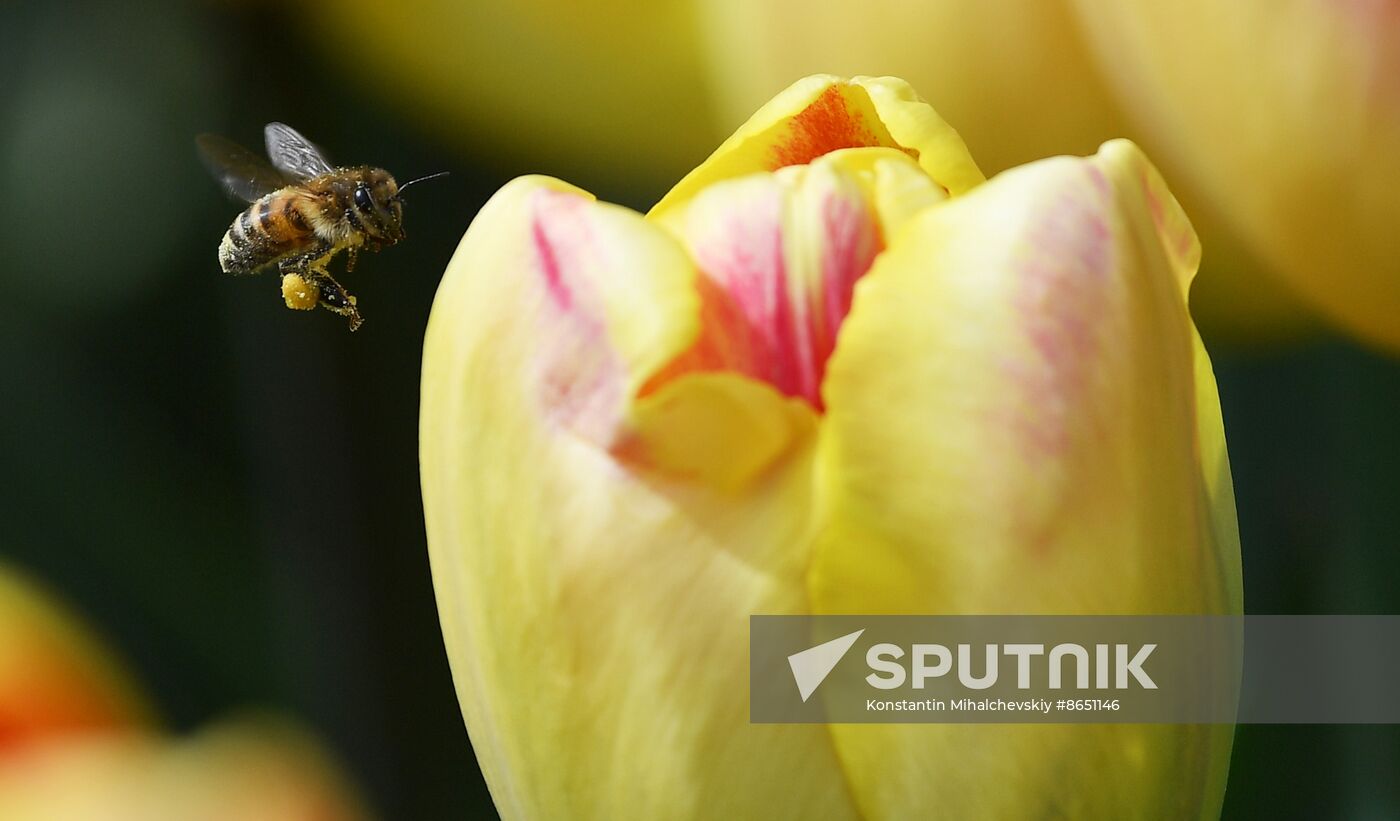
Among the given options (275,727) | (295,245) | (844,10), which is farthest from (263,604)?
(844,10)

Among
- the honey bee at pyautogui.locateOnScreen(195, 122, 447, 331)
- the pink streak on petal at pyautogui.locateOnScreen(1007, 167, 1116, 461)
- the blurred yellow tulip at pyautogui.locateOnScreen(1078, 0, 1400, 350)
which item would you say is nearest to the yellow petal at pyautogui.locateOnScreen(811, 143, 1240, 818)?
the pink streak on petal at pyautogui.locateOnScreen(1007, 167, 1116, 461)

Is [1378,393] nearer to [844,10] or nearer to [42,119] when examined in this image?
[844,10]

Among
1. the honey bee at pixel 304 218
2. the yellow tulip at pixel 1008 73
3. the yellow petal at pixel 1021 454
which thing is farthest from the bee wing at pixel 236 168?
the yellow petal at pixel 1021 454

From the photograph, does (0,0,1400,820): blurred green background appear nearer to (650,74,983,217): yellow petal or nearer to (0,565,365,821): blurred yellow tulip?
(0,565,365,821): blurred yellow tulip
